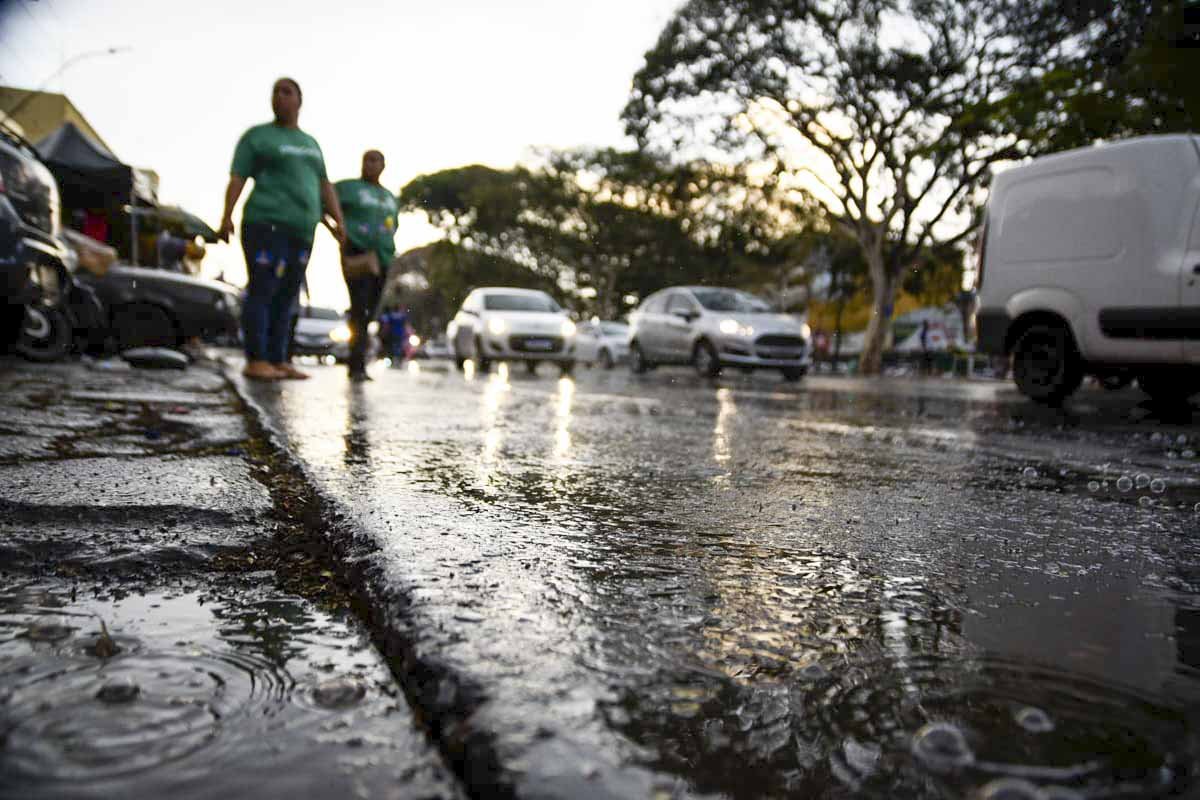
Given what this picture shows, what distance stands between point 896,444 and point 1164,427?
113 inches

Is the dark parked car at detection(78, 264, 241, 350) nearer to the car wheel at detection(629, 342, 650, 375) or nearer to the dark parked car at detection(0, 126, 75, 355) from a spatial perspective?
the dark parked car at detection(0, 126, 75, 355)

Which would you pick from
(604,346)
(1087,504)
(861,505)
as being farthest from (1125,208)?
(604,346)

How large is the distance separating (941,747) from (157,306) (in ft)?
33.7

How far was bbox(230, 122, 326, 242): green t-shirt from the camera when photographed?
233 inches

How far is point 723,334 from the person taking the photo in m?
13.4

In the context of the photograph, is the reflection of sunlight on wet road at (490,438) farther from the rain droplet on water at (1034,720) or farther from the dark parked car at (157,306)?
the dark parked car at (157,306)

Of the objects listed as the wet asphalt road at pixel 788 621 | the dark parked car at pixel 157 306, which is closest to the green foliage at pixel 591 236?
the dark parked car at pixel 157 306

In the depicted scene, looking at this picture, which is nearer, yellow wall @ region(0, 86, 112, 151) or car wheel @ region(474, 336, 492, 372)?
yellow wall @ region(0, 86, 112, 151)

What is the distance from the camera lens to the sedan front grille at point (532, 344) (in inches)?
567

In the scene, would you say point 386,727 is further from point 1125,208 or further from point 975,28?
point 975,28

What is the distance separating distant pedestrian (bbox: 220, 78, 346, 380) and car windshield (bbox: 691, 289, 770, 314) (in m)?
8.56

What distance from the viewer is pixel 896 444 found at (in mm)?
3957

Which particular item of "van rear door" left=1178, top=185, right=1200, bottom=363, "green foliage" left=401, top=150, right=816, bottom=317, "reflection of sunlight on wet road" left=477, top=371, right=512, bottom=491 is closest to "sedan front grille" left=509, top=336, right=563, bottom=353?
"reflection of sunlight on wet road" left=477, top=371, right=512, bottom=491

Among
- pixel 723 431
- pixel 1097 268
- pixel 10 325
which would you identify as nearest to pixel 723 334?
pixel 1097 268
